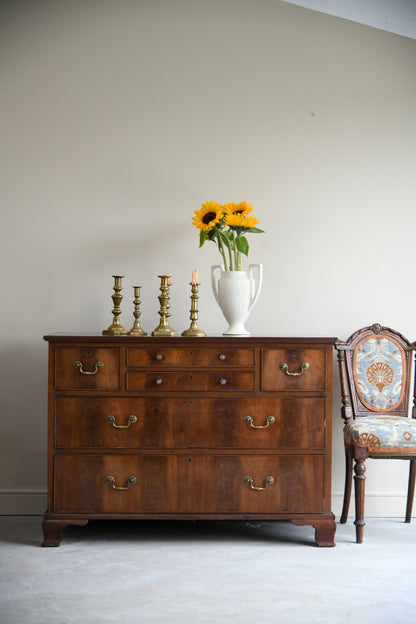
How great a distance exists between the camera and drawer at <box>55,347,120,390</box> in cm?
296

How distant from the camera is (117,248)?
3594 millimetres

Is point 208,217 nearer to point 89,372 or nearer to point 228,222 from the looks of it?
point 228,222

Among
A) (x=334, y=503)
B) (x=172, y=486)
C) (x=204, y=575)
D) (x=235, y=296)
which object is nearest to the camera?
(x=204, y=575)

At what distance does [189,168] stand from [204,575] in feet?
6.96

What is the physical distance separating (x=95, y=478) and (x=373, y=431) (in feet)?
4.29

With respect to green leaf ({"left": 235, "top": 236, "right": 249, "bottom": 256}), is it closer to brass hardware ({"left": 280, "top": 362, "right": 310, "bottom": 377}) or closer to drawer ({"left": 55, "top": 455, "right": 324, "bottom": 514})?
brass hardware ({"left": 280, "top": 362, "right": 310, "bottom": 377})

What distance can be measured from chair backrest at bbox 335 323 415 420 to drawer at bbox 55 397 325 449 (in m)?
0.51

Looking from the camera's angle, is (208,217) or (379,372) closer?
(208,217)

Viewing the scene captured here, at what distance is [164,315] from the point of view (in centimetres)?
322

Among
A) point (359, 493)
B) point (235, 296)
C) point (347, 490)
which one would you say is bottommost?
point (347, 490)

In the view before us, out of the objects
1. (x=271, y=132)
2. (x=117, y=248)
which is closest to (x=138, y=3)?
(x=271, y=132)

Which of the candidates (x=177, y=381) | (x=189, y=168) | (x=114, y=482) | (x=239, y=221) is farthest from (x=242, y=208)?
(x=114, y=482)

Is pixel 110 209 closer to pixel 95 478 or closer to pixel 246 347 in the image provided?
pixel 246 347

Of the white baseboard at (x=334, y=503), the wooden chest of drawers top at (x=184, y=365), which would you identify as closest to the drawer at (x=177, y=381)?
the wooden chest of drawers top at (x=184, y=365)
